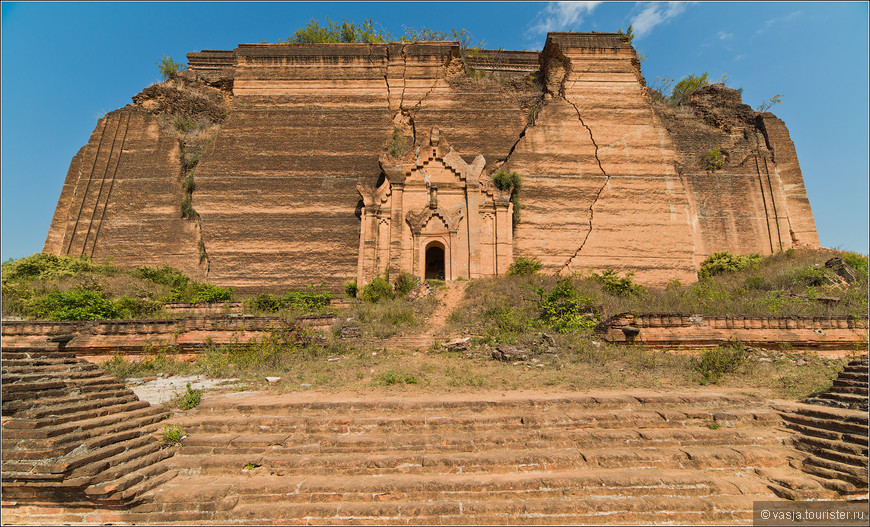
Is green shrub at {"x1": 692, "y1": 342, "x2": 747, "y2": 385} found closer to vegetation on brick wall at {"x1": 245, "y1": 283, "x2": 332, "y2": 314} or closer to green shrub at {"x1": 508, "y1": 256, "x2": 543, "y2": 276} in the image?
green shrub at {"x1": 508, "y1": 256, "x2": 543, "y2": 276}

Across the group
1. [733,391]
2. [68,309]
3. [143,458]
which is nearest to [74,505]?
[143,458]

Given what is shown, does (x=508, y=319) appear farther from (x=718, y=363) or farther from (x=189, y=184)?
(x=189, y=184)

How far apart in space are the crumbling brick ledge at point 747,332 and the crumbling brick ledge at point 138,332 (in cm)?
850

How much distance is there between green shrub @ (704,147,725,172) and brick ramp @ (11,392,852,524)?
1612cm

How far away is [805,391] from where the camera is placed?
302 inches

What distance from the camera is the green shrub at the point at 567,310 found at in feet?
38.1

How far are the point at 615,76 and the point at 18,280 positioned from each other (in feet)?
81.1

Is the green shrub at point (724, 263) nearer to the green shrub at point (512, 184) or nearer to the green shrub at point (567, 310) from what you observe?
the green shrub at point (512, 184)

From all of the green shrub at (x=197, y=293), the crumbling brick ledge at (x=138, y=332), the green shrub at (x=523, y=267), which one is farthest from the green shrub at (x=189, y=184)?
the green shrub at (x=523, y=267)

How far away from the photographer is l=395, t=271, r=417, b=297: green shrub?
15.3 metres

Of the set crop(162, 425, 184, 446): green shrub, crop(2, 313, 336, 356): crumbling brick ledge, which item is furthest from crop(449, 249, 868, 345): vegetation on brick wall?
crop(162, 425, 184, 446): green shrub

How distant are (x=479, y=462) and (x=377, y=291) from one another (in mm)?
10395

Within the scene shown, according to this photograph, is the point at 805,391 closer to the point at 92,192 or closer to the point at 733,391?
the point at 733,391

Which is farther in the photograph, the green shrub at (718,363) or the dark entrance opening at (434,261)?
the dark entrance opening at (434,261)
